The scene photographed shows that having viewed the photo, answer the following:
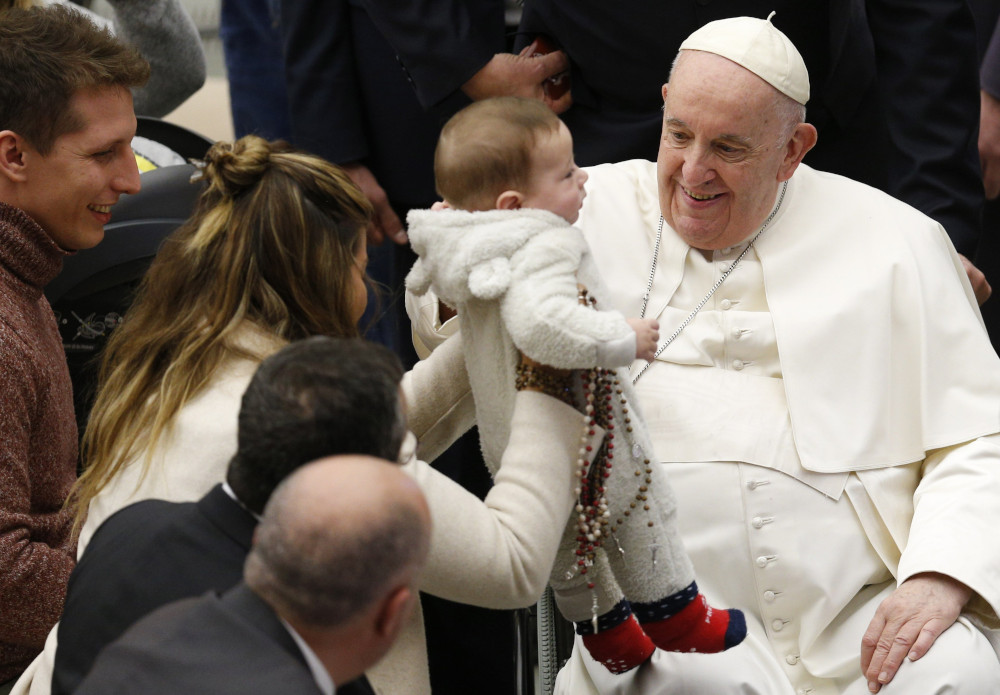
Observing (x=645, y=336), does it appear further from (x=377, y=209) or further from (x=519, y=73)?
(x=377, y=209)

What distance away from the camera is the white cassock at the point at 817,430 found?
8.77 feet

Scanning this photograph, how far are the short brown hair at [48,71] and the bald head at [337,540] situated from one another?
1490mm

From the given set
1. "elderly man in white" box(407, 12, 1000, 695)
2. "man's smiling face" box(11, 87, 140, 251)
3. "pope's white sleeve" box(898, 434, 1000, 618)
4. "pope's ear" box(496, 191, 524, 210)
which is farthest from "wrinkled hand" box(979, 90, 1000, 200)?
"man's smiling face" box(11, 87, 140, 251)

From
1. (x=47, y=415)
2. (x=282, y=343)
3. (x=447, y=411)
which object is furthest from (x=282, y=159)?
(x=47, y=415)

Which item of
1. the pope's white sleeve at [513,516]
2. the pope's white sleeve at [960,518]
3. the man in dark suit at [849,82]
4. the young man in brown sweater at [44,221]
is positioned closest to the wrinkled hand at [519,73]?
the man in dark suit at [849,82]

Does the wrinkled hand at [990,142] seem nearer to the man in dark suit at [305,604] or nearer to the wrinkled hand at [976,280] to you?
the wrinkled hand at [976,280]

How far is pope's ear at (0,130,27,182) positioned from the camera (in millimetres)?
2590

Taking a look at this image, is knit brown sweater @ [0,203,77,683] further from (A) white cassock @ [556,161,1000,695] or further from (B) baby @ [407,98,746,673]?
(A) white cassock @ [556,161,1000,695]

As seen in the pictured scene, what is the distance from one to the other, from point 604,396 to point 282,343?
578 millimetres

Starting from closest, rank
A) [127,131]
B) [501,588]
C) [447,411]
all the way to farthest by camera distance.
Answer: [501,588], [447,411], [127,131]

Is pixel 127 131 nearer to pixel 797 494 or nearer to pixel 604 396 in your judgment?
pixel 604 396

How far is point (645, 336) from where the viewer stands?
215cm

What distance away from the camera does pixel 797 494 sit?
278 cm

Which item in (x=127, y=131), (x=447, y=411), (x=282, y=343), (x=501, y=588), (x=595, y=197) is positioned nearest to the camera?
(x=501, y=588)
